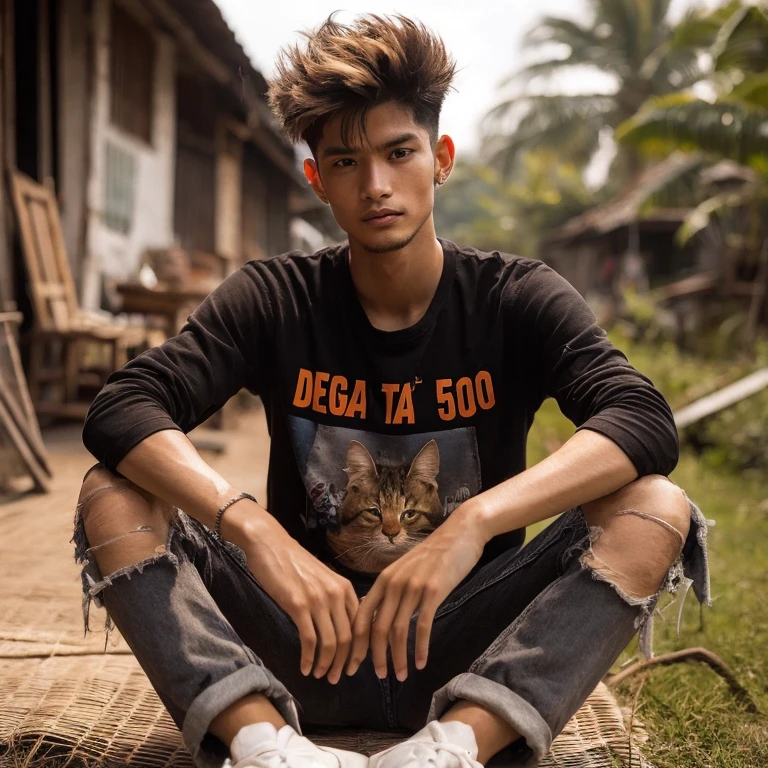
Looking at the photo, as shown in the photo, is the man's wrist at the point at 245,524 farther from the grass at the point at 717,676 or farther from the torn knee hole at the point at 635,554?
the grass at the point at 717,676

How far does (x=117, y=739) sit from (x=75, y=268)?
564 cm

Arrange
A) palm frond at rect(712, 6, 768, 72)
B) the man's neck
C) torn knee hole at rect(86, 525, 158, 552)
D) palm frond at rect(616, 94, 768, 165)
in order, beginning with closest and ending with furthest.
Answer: torn knee hole at rect(86, 525, 158, 552) → the man's neck → palm frond at rect(712, 6, 768, 72) → palm frond at rect(616, 94, 768, 165)

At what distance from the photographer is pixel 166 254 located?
788 centimetres

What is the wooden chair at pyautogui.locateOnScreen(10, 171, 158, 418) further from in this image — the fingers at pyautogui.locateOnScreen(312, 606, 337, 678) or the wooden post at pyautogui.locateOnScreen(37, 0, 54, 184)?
the fingers at pyautogui.locateOnScreen(312, 606, 337, 678)

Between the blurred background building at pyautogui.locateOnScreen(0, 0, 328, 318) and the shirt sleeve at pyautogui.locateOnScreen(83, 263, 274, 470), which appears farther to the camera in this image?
the blurred background building at pyautogui.locateOnScreen(0, 0, 328, 318)

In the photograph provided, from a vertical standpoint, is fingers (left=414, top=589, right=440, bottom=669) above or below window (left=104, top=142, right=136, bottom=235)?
above

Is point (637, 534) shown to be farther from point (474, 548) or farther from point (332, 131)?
point (332, 131)

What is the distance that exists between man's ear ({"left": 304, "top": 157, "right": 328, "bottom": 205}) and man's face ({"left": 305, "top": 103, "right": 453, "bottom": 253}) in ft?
0.27

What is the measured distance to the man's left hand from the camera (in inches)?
60.6

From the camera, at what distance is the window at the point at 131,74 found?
7410 millimetres

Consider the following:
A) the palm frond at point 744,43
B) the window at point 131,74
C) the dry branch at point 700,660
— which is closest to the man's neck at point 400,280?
the dry branch at point 700,660

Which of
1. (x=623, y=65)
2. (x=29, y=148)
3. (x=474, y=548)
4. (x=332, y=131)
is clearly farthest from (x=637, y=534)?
(x=623, y=65)

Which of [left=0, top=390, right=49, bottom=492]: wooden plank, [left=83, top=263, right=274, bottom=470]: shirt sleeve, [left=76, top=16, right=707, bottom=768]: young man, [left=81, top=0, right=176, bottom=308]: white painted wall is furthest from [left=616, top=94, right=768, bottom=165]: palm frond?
[left=83, top=263, right=274, bottom=470]: shirt sleeve

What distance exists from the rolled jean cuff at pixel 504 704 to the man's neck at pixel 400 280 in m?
0.90
